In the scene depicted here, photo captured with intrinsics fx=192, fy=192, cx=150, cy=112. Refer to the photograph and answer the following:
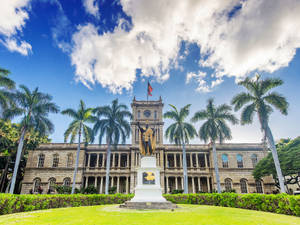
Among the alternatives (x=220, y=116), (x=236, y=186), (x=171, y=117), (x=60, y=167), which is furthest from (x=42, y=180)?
(x=236, y=186)

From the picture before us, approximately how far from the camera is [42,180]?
107ft

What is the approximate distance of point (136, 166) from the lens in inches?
1257

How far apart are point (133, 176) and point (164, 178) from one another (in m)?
5.53

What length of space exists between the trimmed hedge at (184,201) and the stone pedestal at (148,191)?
507 cm

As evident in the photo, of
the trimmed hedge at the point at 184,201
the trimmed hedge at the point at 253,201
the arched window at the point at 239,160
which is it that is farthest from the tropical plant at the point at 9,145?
the arched window at the point at 239,160

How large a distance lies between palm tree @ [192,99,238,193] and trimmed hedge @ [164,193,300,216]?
5915 millimetres

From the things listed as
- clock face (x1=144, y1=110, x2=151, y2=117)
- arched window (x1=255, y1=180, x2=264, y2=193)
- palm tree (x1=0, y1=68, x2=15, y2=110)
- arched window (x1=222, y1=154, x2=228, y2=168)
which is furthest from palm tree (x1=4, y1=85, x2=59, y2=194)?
arched window (x1=255, y1=180, x2=264, y2=193)

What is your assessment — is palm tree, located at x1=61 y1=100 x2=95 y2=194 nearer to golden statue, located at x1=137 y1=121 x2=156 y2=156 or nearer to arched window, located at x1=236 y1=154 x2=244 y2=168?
golden statue, located at x1=137 y1=121 x2=156 y2=156

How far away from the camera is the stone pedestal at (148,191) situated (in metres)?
12.5

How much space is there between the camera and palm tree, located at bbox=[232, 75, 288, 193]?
60.2 ft

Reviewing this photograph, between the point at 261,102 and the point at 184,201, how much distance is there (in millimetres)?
12561

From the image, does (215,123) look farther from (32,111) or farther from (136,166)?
(32,111)

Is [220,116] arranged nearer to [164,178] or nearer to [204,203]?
[204,203]

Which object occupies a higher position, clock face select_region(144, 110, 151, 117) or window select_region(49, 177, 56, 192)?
clock face select_region(144, 110, 151, 117)
